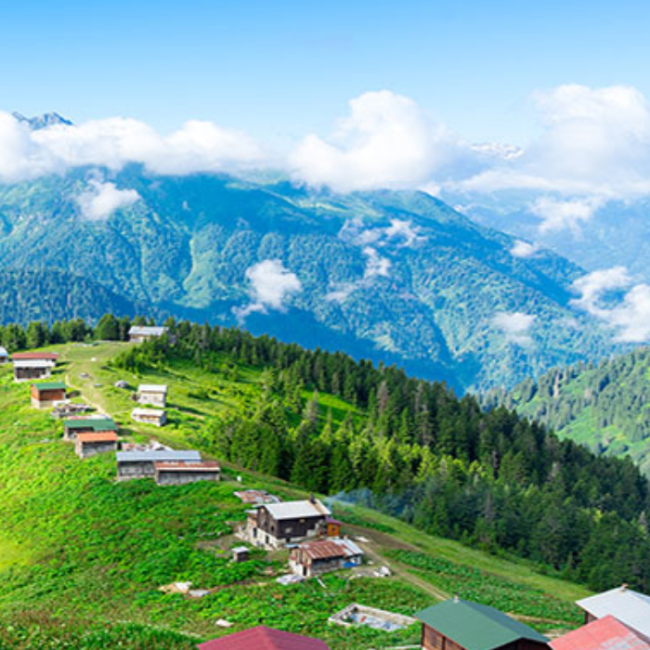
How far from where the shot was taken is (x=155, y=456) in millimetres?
93250

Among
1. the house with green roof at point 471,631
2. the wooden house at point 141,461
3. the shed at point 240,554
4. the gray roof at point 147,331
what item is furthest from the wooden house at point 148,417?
the house with green roof at point 471,631

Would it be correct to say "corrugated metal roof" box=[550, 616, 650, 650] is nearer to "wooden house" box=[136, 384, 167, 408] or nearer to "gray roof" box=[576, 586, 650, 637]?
"gray roof" box=[576, 586, 650, 637]

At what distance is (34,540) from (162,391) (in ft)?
197

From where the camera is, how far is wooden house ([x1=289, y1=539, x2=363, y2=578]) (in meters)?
65.8

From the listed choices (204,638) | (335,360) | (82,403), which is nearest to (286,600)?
(204,638)

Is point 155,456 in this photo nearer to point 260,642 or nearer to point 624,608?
point 260,642

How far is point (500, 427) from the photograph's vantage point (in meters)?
161

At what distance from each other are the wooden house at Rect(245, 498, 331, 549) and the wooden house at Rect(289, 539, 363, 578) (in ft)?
11.2

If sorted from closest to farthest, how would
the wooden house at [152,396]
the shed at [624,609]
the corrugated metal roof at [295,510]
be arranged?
the shed at [624,609], the corrugated metal roof at [295,510], the wooden house at [152,396]

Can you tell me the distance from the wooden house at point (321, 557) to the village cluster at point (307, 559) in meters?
0.09

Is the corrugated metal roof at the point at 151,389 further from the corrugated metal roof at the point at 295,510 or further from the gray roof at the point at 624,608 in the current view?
the gray roof at the point at 624,608

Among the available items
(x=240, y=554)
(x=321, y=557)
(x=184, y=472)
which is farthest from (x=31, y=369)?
(x=321, y=557)

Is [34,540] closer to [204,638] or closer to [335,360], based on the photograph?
[204,638]

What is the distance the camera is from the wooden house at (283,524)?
73.4m
